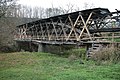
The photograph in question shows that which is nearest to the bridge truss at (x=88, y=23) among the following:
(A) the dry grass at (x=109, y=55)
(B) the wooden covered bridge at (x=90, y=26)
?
(B) the wooden covered bridge at (x=90, y=26)

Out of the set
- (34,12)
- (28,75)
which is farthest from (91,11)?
(34,12)

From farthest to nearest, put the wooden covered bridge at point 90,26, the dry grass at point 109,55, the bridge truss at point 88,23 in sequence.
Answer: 1. the bridge truss at point 88,23
2. the wooden covered bridge at point 90,26
3. the dry grass at point 109,55

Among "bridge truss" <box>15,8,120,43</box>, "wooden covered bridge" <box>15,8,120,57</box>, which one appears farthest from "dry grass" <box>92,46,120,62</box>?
"bridge truss" <box>15,8,120,43</box>

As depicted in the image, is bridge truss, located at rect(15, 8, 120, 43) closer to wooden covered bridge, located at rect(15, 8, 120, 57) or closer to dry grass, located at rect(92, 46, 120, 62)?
wooden covered bridge, located at rect(15, 8, 120, 57)

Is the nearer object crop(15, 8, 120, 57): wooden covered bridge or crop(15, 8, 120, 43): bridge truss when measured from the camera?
crop(15, 8, 120, 57): wooden covered bridge

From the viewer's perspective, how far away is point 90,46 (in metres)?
22.8

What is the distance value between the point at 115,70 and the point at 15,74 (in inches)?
228

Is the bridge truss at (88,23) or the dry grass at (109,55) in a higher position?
the bridge truss at (88,23)

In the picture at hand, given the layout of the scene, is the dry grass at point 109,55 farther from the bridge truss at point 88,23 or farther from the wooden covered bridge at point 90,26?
the bridge truss at point 88,23

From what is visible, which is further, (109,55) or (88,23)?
(88,23)

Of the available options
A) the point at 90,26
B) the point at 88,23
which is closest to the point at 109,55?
the point at 88,23

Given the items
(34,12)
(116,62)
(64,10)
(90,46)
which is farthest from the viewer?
(34,12)

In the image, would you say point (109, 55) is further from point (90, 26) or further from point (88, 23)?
point (90, 26)

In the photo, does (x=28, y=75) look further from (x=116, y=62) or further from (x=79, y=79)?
(x=116, y=62)
